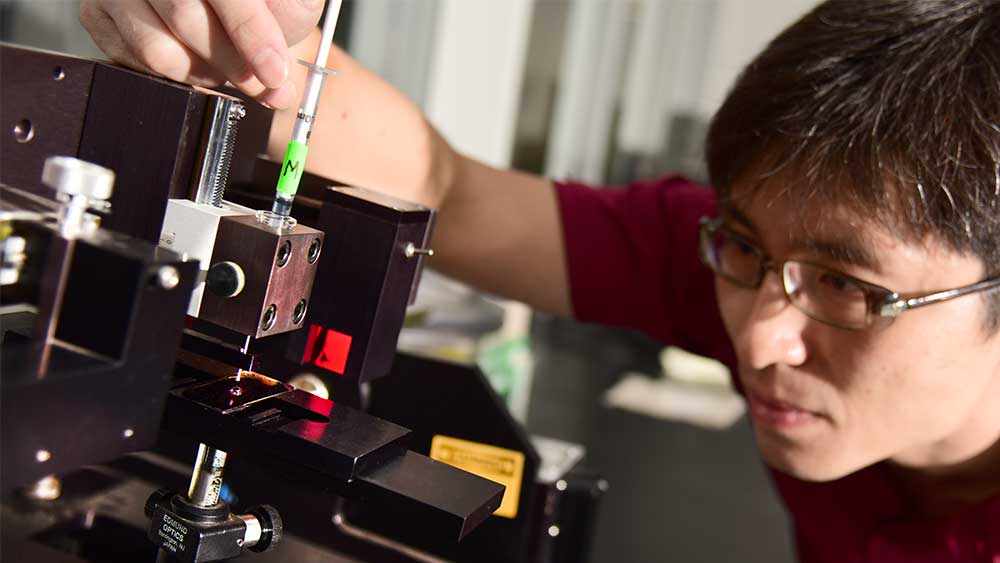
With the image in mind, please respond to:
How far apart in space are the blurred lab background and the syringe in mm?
517

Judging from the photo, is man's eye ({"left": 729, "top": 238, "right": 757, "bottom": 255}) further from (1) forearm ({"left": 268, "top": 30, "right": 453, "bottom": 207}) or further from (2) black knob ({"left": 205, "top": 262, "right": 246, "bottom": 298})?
(2) black knob ({"left": 205, "top": 262, "right": 246, "bottom": 298})

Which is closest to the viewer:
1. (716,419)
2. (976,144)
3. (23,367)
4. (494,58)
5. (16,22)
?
(23,367)

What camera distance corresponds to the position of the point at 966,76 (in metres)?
0.93

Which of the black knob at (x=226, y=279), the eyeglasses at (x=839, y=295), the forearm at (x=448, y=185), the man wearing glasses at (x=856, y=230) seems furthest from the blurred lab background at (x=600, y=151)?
the black knob at (x=226, y=279)

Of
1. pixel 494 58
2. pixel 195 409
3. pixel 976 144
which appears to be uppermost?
pixel 494 58

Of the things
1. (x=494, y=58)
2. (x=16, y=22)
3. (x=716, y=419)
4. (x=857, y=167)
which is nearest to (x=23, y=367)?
(x=857, y=167)

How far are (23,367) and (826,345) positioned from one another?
782 millimetres

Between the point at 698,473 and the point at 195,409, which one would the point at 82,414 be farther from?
the point at 698,473

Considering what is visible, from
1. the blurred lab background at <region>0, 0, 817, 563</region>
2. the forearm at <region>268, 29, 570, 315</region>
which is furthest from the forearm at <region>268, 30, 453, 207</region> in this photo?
the blurred lab background at <region>0, 0, 817, 563</region>

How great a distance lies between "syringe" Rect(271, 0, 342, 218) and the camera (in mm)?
614

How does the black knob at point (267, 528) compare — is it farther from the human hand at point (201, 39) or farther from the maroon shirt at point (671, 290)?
the maroon shirt at point (671, 290)

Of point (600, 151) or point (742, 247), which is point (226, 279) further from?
point (600, 151)

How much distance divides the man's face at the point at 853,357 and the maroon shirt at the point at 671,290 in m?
0.22

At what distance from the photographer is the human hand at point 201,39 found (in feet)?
2.19
